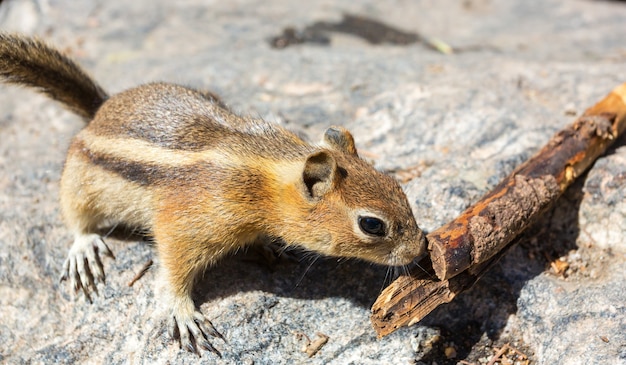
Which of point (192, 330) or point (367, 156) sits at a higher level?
point (367, 156)

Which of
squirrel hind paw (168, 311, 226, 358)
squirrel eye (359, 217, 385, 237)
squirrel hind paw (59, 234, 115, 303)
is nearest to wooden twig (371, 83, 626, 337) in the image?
squirrel eye (359, 217, 385, 237)

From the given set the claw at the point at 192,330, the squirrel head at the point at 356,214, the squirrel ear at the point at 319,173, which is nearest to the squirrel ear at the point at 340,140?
the squirrel head at the point at 356,214

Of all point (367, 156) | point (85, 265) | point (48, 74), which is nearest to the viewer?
point (85, 265)

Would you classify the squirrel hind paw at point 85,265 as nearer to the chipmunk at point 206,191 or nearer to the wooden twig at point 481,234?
the chipmunk at point 206,191

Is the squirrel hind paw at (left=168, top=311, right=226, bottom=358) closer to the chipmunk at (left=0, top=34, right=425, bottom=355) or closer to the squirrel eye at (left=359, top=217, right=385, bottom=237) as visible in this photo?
the chipmunk at (left=0, top=34, right=425, bottom=355)

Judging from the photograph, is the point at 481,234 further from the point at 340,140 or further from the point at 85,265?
the point at 85,265

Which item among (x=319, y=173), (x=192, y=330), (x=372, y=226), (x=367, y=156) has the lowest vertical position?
(x=192, y=330)

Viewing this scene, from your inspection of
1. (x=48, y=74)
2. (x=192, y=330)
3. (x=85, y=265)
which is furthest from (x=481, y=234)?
(x=48, y=74)

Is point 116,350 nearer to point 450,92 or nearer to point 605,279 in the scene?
point 605,279
